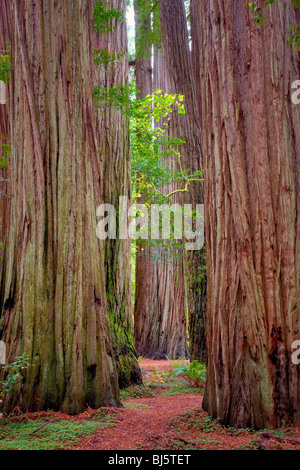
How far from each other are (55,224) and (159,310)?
26.5 feet

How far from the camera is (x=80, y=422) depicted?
3.75m

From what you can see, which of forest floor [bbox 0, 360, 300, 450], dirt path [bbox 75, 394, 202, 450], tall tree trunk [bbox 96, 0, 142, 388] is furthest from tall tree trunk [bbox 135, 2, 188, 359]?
forest floor [bbox 0, 360, 300, 450]

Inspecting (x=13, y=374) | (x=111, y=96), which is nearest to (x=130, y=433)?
(x=13, y=374)

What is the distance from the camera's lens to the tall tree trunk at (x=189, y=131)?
25.6 ft

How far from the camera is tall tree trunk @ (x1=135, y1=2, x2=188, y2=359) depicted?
1177 cm

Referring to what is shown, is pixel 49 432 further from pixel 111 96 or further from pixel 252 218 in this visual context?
pixel 111 96

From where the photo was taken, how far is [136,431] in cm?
367

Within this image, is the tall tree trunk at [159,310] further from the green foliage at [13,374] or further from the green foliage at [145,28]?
the green foliage at [13,374]

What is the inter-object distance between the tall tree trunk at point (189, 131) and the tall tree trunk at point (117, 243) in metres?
1.45

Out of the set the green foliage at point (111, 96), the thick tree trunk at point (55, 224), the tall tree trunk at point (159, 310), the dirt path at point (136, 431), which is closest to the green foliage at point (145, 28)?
the tall tree trunk at point (159, 310)

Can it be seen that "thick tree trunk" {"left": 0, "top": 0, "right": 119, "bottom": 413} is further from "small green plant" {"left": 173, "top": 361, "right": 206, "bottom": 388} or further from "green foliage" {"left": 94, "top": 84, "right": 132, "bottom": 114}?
"small green plant" {"left": 173, "top": 361, "right": 206, "bottom": 388}

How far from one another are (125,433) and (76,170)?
2638mm

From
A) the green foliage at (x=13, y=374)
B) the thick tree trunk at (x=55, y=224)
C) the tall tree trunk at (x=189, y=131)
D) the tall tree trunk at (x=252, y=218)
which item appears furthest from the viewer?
the tall tree trunk at (x=189, y=131)
